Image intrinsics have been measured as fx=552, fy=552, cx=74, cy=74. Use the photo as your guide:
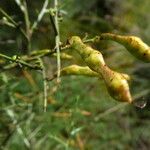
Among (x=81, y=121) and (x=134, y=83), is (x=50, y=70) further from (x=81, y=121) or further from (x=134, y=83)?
(x=134, y=83)

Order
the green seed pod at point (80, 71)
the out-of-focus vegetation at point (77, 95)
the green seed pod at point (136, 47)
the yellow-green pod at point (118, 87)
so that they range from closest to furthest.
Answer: the yellow-green pod at point (118, 87) < the green seed pod at point (136, 47) < the green seed pod at point (80, 71) < the out-of-focus vegetation at point (77, 95)

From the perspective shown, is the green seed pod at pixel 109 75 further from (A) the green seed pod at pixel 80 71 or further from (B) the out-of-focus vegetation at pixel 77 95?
(B) the out-of-focus vegetation at pixel 77 95

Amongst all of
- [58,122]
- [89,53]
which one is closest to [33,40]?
[58,122]

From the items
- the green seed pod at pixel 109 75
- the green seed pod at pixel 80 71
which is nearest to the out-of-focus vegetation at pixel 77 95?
the green seed pod at pixel 80 71

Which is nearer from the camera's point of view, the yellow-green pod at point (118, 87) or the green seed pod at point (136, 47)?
the yellow-green pod at point (118, 87)

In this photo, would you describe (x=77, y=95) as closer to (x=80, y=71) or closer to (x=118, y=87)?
(x=80, y=71)
